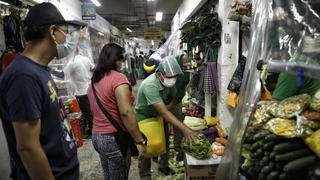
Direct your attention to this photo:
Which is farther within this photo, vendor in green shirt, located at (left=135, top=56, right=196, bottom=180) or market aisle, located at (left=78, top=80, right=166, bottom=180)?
market aisle, located at (left=78, top=80, right=166, bottom=180)

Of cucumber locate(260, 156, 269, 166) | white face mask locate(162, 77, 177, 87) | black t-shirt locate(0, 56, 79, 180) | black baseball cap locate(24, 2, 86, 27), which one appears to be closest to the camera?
cucumber locate(260, 156, 269, 166)

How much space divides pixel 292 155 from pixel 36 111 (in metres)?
1.12

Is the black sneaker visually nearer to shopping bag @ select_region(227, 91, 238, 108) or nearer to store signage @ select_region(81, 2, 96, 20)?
shopping bag @ select_region(227, 91, 238, 108)

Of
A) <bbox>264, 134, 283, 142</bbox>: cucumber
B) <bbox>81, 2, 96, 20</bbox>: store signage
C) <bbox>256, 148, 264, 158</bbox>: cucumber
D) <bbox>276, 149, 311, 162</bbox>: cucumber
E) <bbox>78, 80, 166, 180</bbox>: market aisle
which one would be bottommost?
<bbox>78, 80, 166, 180</bbox>: market aisle

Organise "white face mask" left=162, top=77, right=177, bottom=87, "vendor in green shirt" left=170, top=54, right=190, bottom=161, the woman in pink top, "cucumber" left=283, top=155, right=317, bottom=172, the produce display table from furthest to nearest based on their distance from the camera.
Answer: "vendor in green shirt" left=170, top=54, right=190, bottom=161
"white face mask" left=162, top=77, right=177, bottom=87
the produce display table
the woman in pink top
"cucumber" left=283, top=155, right=317, bottom=172

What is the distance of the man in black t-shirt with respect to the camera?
1.26 metres

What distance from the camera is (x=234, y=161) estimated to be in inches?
48.6

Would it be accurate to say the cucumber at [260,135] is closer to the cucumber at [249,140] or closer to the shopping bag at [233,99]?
the cucumber at [249,140]

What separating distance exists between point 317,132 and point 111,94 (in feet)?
5.15

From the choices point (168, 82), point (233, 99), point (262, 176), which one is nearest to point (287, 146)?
point (262, 176)

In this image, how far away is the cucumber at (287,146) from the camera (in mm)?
944

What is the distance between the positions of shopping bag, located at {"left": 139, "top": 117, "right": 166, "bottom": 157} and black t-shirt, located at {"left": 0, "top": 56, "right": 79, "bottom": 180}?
1342 mm

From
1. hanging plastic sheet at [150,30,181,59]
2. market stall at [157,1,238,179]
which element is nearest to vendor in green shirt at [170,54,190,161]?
market stall at [157,1,238,179]

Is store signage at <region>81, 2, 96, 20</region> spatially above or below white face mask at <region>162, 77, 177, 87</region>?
above
